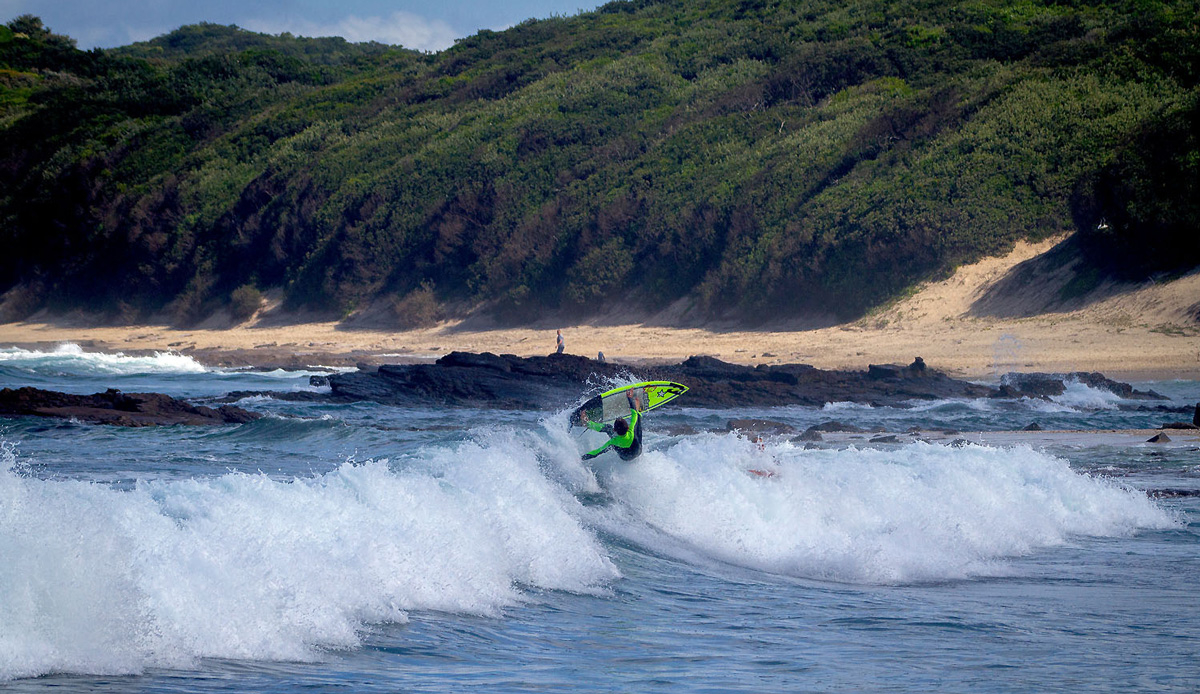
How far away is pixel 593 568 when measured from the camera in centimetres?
884

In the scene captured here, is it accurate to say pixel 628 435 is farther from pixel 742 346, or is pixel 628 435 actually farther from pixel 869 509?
pixel 742 346

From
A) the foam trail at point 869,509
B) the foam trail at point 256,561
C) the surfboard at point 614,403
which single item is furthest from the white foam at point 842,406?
the foam trail at point 256,561

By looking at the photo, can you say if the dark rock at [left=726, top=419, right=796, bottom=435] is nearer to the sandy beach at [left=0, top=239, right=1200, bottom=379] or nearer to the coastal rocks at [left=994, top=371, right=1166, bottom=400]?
the coastal rocks at [left=994, top=371, right=1166, bottom=400]

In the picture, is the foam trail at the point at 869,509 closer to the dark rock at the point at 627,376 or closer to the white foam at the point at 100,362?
the dark rock at the point at 627,376

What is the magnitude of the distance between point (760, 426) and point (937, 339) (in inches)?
394

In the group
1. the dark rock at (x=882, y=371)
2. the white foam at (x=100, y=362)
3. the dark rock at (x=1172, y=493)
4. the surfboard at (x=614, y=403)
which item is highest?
the white foam at (x=100, y=362)

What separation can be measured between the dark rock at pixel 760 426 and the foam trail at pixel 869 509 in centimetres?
435

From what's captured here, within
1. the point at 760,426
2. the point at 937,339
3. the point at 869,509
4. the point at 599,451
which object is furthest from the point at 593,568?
the point at 937,339

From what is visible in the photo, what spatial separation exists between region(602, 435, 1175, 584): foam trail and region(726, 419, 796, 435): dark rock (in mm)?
4355

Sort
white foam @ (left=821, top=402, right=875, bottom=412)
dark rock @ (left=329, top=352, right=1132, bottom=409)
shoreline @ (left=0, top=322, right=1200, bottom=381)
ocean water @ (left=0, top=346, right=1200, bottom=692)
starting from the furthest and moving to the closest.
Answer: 1. shoreline @ (left=0, top=322, right=1200, bottom=381)
2. dark rock @ (left=329, top=352, right=1132, bottom=409)
3. white foam @ (left=821, top=402, right=875, bottom=412)
4. ocean water @ (left=0, top=346, right=1200, bottom=692)

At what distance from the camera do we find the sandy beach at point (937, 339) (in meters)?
23.6

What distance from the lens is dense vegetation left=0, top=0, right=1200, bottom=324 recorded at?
102 feet

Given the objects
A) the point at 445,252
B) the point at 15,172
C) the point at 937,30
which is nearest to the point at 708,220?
the point at 445,252

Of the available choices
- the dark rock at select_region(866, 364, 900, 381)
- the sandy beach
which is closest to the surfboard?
the dark rock at select_region(866, 364, 900, 381)
